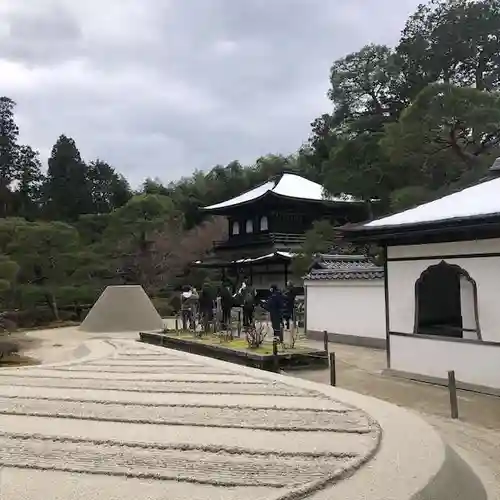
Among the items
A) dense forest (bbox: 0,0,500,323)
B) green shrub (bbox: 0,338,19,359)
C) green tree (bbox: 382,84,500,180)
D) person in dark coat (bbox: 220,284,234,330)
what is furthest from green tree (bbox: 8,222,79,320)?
green tree (bbox: 382,84,500,180)

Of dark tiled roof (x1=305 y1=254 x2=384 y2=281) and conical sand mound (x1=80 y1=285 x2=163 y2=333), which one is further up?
dark tiled roof (x1=305 y1=254 x2=384 y2=281)

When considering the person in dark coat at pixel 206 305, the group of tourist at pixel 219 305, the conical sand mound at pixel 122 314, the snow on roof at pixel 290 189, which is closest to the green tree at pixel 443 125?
the group of tourist at pixel 219 305

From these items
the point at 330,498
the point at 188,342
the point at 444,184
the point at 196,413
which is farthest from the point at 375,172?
the point at 330,498

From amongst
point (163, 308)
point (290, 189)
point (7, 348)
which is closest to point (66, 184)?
point (163, 308)

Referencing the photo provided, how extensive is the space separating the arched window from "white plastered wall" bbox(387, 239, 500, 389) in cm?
38

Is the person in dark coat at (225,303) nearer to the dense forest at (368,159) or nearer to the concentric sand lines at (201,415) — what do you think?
the dense forest at (368,159)

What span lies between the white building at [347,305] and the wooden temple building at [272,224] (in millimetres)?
10085

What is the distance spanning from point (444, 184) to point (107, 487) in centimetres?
1690

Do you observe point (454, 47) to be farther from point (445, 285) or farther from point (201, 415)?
point (201, 415)

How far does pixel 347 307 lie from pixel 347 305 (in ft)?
0.15

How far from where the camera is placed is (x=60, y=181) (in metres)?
40.4

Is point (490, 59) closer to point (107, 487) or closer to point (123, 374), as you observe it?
point (123, 374)

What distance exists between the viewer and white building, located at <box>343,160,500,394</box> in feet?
23.1

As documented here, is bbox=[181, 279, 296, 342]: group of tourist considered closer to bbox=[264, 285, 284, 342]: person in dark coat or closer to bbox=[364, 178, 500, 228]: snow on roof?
bbox=[264, 285, 284, 342]: person in dark coat
